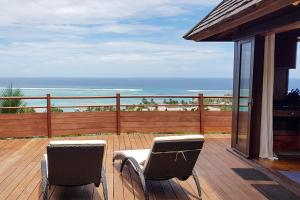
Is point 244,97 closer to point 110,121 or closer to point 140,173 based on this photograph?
point 140,173

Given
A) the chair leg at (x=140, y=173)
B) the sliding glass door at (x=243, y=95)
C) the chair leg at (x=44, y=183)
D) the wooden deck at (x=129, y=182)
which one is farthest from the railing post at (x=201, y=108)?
the chair leg at (x=44, y=183)

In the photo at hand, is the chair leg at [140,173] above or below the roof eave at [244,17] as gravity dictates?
below

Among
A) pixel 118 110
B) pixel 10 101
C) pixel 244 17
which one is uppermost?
pixel 244 17

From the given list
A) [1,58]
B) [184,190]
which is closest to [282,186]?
[184,190]

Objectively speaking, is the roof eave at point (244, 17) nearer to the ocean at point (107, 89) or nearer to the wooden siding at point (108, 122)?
the wooden siding at point (108, 122)

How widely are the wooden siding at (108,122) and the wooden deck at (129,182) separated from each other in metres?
1.02

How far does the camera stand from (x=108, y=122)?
827cm

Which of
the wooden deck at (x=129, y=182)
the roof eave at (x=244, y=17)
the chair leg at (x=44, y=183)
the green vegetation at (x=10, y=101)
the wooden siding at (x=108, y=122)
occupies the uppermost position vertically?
the roof eave at (x=244, y=17)

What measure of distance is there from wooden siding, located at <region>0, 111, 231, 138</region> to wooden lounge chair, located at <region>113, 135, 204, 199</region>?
3.88 m

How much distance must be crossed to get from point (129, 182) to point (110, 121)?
3.58 metres

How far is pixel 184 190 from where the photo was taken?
4531mm

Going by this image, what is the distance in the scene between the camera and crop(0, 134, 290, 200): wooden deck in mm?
4313

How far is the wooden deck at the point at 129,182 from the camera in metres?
4.31

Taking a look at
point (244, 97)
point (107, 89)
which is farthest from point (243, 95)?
point (107, 89)
